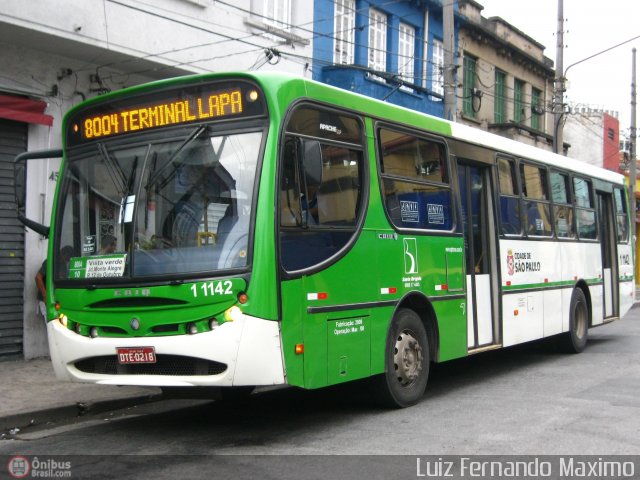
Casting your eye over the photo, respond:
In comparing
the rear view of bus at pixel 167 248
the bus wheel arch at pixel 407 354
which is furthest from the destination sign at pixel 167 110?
the bus wheel arch at pixel 407 354

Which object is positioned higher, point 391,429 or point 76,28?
point 76,28

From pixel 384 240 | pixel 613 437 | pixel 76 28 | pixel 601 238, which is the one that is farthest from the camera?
pixel 601 238

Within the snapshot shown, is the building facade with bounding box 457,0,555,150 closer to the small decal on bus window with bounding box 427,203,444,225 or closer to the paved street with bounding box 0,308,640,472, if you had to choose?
the small decal on bus window with bounding box 427,203,444,225

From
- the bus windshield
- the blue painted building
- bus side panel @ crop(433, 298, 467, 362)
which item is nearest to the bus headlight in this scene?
the bus windshield

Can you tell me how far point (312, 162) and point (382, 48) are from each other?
13.6 meters

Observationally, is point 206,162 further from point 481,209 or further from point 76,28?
point 76,28

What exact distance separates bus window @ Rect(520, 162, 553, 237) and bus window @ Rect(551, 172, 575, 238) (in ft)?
1.00

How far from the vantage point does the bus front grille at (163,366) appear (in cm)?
631

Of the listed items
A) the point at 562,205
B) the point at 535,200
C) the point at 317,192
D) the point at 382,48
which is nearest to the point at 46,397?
the point at 317,192

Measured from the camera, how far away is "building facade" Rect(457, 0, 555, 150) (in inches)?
968

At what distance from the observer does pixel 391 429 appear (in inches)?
279

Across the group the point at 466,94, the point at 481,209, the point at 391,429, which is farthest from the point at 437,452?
the point at 466,94

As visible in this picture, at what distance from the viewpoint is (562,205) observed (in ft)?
39.7

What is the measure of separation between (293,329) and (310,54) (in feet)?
35.8
